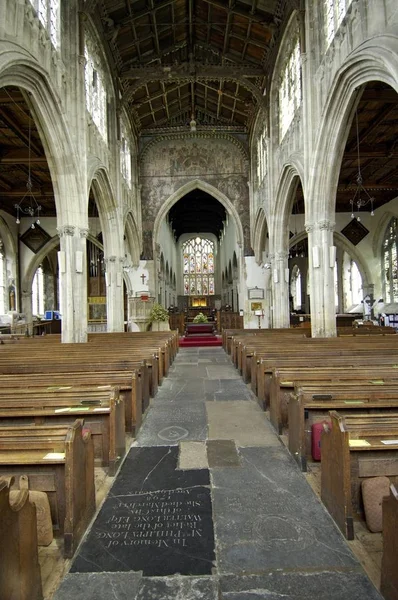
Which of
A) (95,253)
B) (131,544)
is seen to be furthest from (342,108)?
(95,253)

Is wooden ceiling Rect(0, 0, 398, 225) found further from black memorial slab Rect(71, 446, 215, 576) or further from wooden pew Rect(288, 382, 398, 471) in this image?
black memorial slab Rect(71, 446, 215, 576)

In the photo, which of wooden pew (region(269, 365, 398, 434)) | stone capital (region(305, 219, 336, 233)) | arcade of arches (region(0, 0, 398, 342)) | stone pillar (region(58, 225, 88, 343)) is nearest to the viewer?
wooden pew (region(269, 365, 398, 434))

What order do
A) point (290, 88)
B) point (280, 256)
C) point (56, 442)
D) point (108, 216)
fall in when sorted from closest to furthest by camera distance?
point (56, 442)
point (290, 88)
point (108, 216)
point (280, 256)

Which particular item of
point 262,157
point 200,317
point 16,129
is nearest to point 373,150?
point 262,157

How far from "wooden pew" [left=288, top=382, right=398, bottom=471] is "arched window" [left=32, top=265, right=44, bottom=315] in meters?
25.1

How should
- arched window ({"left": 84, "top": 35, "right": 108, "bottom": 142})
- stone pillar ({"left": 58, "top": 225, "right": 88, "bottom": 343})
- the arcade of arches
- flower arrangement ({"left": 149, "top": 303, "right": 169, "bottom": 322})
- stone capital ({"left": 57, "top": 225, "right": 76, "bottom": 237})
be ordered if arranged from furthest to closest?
flower arrangement ({"left": 149, "top": 303, "right": 169, "bottom": 322}), arched window ({"left": 84, "top": 35, "right": 108, "bottom": 142}), stone capital ({"left": 57, "top": 225, "right": 76, "bottom": 237}), stone pillar ({"left": 58, "top": 225, "right": 88, "bottom": 343}), the arcade of arches

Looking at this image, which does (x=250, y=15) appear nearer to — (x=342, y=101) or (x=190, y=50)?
(x=190, y=50)

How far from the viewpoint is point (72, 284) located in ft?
37.6

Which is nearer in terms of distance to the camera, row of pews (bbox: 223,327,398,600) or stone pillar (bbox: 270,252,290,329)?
row of pews (bbox: 223,327,398,600)

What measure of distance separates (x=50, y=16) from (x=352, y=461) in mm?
12490

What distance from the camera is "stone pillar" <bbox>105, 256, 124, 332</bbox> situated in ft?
57.1

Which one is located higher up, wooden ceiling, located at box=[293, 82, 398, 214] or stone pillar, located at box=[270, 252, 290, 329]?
wooden ceiling, located at box=[293, 82, 398, 214]

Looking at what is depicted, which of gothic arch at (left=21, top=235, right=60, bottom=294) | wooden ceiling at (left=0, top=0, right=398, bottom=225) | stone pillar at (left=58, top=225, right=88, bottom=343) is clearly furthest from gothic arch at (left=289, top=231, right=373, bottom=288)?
stone pillar at (left=58, top=225, right=88, bottom=343)

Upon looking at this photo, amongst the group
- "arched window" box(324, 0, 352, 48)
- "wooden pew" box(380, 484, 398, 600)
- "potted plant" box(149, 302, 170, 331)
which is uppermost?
"arched window" box(324, 0, 352, 48)
